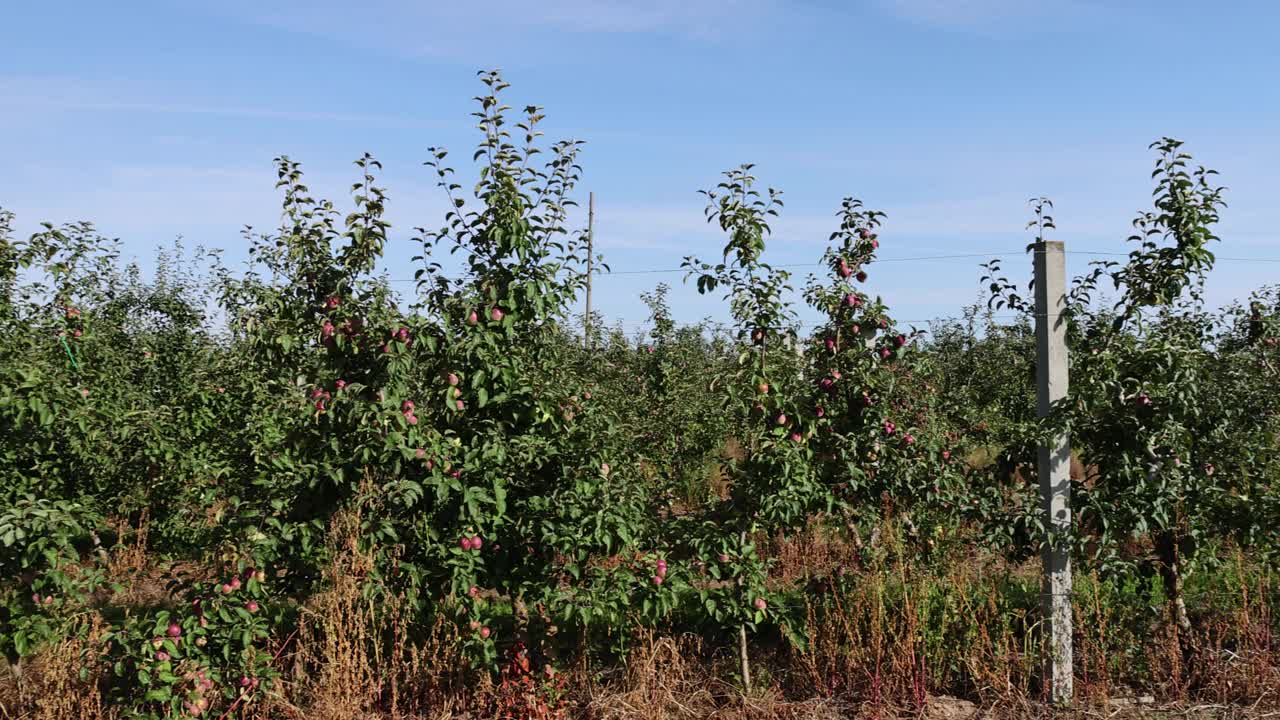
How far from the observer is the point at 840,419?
472cm

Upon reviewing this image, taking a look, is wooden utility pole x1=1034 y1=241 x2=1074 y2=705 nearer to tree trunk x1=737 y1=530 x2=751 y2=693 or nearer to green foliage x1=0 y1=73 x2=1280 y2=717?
green foliage x1=0 y1=73 x2=1280 y2=717

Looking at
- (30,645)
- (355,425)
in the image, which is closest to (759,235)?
(355,425)

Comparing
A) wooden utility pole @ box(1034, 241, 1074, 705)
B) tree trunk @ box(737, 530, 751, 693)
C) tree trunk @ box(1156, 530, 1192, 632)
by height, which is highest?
wooden utility pole @ box(1034, 241, 1074, 705)

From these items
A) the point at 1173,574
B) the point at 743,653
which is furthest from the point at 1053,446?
the point at 743,653

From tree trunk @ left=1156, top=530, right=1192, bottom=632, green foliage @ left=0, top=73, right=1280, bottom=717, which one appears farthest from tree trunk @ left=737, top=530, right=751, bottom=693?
tree trunk @ left=1156, top=530, right=1192, bottom=632

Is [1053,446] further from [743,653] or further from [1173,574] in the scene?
[743,653]

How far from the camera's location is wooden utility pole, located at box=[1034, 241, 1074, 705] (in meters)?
4.18

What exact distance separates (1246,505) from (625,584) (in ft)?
9.57

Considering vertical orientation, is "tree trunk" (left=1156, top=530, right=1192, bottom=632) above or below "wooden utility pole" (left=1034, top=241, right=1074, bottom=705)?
below

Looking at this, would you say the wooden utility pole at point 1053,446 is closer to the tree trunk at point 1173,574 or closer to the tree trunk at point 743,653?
the tree trunk at point 1173,574

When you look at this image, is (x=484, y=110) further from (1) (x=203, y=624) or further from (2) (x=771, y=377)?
(1) (x=203, y=624)

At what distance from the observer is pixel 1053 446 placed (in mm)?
4156

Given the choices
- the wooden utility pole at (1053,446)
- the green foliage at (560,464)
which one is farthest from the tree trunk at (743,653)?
the wooden utility pole at (1053,446)

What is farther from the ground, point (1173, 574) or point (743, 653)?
point (1173, 574)
